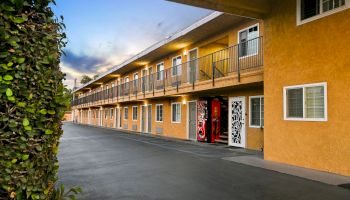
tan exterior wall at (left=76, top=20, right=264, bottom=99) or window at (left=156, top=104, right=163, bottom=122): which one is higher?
tan exterior wall at (left=76, top=20, right=264, bottom=99)

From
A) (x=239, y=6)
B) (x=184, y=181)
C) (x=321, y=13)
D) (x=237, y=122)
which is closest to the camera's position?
(x=184, y=181)

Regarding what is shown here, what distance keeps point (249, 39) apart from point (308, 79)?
16.5 ft

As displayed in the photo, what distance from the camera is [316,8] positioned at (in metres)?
8.69

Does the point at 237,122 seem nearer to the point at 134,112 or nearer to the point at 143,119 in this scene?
the point at 143,119

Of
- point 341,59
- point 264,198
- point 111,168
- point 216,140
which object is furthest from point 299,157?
point 216,140

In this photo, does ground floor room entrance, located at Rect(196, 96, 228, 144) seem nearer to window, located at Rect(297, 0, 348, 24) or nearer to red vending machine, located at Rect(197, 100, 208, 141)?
red vending machine, located at Rect(197, 100, 208, 141)

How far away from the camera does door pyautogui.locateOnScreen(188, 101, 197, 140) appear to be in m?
18.0

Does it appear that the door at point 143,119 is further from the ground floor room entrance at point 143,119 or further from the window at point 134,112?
the window at point 134,112

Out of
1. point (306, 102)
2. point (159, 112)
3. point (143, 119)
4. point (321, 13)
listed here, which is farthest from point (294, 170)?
point (143, 119)

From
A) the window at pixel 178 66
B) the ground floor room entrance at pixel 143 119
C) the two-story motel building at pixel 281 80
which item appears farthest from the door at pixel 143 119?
the two-story motel building at pixel 281 80

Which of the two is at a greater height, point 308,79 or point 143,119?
point 308,79

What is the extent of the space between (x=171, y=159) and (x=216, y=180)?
3627mm

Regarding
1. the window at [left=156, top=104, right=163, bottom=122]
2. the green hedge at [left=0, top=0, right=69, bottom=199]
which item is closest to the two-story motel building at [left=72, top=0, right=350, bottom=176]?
the window at [left=156, top=104, right=163, bottom=122]

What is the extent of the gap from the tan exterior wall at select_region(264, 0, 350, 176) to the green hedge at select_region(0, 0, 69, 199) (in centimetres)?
761
